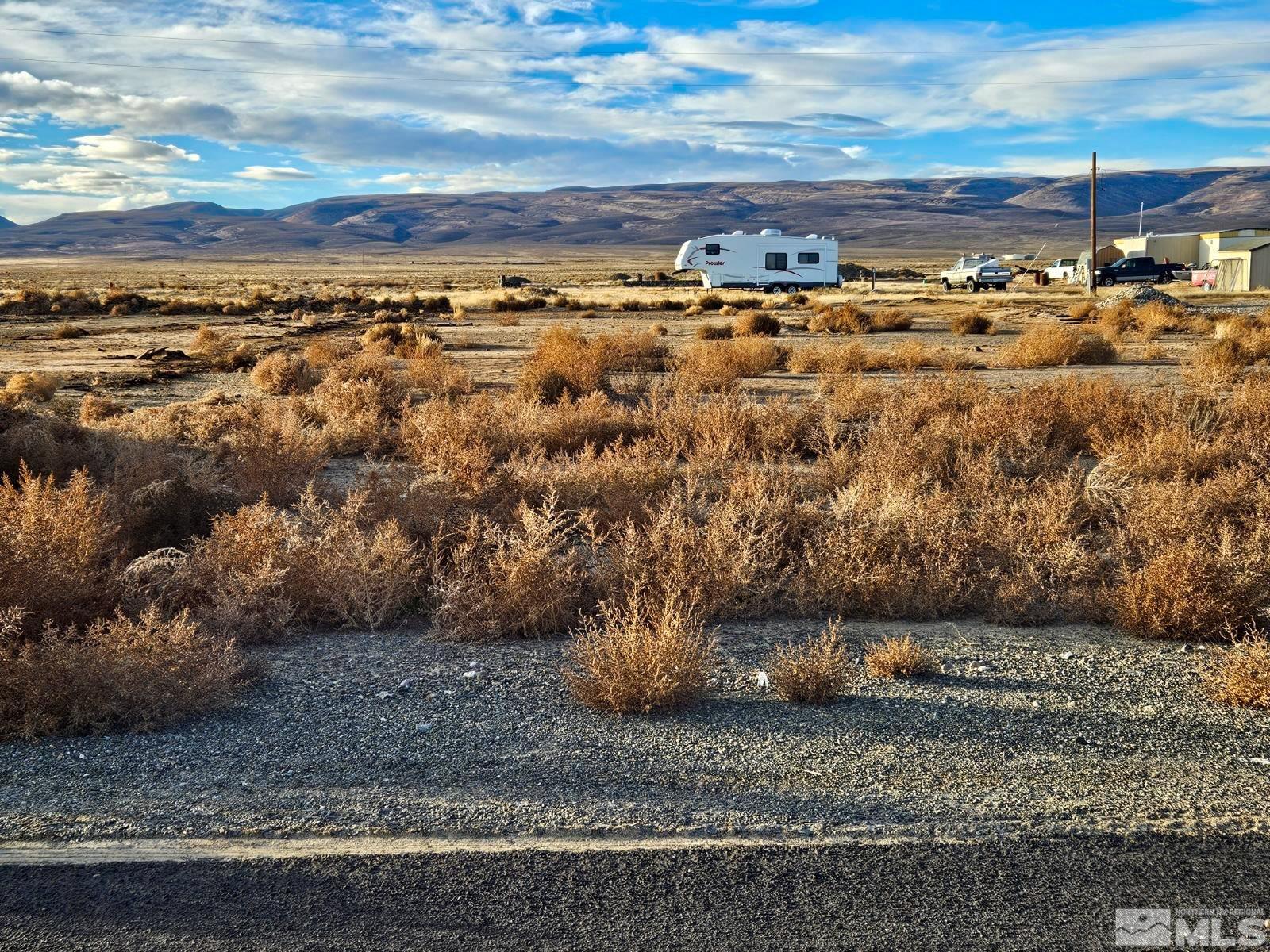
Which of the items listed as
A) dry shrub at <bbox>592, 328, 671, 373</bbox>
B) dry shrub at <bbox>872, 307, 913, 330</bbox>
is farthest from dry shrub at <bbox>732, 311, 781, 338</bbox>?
dry shrub at <bbox>592, 328, 671, 373</bbox>

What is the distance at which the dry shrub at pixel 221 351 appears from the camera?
78.4 ft

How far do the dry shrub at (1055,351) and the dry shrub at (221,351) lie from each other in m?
15.8

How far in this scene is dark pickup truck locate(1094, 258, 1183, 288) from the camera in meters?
55.9

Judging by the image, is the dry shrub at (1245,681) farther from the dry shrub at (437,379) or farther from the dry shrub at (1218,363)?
the dry shrub at (437,379)

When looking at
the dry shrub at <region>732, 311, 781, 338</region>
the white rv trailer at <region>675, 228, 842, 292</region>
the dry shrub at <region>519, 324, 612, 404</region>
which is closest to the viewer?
the dry shrub at <region>519, 324, 612, 404</region>

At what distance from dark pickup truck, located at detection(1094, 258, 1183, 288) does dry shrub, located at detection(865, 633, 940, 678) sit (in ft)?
180

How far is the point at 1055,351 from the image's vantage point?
71.6 feet

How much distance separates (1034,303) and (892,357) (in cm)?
2362

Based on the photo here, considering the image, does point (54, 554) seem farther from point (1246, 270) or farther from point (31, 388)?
point (1246, 270)

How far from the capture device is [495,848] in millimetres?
4109

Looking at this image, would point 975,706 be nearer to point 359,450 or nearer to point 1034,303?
point 359,450

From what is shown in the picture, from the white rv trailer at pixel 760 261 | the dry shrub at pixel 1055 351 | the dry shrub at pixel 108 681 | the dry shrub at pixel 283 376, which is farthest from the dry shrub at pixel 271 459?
the white rv trailer at pixel 760 261

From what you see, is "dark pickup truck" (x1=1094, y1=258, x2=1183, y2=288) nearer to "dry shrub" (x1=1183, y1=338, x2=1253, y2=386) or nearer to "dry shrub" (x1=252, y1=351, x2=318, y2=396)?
"dry shrub" (x1=1183, y1=338, x2=1253, y2=386)

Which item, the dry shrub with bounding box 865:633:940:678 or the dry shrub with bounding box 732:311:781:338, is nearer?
the dry shrub with bounding box 865:633:940:678
